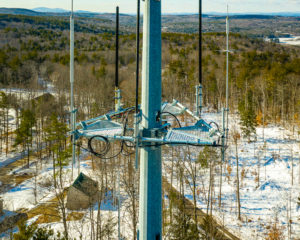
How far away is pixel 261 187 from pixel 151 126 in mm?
23850

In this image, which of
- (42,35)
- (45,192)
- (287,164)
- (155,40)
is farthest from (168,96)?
(42,35)

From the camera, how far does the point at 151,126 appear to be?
13.9ft

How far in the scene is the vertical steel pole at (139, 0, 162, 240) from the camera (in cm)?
412

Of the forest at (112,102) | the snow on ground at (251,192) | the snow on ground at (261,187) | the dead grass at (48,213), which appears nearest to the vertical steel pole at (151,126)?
the forest at (112,102)

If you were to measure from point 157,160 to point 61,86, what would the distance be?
55441mm

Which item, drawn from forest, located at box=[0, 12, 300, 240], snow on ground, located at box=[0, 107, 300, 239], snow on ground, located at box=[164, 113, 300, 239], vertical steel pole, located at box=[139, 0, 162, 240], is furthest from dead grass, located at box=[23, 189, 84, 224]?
vertical steel pole, located at box=[139, 0, 162, 240]

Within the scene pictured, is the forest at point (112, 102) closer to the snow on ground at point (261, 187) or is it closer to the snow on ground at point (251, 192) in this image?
the snow on ground at point (251, 192)

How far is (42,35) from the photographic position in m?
110

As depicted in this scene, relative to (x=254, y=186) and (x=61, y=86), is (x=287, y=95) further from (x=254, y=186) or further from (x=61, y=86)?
(x=61, y=86)

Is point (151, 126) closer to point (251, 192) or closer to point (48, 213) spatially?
point (48, 213)

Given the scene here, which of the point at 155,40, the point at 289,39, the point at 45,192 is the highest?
the point at 289,39

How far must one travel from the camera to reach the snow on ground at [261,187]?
2152 cm

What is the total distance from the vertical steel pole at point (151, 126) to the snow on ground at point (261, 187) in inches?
643

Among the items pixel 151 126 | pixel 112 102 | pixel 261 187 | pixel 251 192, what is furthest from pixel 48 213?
pixel 112 102
